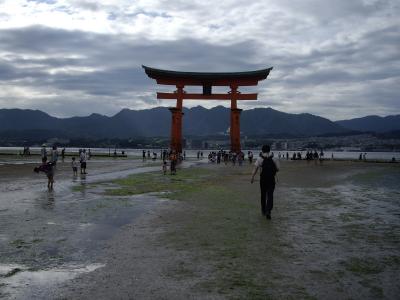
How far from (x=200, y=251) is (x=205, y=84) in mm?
42970

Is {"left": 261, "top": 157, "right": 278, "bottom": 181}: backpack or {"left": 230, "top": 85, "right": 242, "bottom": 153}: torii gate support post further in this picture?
{"left": 230, "top": 85, "right": 242, "bottom": 153}: torii gate support post

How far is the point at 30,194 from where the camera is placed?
13.6m

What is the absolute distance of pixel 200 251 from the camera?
611 cm

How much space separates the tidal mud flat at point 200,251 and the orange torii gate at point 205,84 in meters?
36.5

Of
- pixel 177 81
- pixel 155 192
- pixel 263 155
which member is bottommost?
pixel 155 192

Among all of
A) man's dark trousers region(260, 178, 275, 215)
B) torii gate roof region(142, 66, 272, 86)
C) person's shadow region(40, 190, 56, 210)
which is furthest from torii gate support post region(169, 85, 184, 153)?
man's dark trousers region(260, 178, 275, 215)

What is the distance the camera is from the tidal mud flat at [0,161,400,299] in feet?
14.5

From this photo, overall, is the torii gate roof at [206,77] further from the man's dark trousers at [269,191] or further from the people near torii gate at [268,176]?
the man's dark trousers at [269,191]

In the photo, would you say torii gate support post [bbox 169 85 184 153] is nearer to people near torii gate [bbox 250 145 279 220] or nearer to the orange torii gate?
the orange torii gate

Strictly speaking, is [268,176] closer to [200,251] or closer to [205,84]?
[200,251]

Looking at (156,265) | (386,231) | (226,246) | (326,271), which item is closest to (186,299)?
(156,265)

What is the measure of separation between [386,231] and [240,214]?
→ 128 inches

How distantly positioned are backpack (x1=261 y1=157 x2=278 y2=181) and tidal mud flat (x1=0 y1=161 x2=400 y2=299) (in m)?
0.95

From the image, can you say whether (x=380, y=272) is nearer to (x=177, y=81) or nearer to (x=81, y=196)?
(x=81, y=196)
